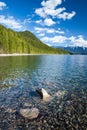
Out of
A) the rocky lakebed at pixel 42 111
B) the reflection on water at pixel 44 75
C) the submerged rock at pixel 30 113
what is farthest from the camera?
the reflection on water at pixel 44 75

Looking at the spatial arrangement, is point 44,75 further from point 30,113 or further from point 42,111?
point 30,113

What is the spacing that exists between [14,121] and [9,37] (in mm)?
166972

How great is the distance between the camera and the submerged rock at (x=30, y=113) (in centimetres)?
1555

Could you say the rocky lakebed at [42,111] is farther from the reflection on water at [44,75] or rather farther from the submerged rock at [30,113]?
the reflection on water at [44,75]

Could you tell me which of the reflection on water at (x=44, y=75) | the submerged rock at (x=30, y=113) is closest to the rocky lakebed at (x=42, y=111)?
the submerged rock at (x=30, y=113)

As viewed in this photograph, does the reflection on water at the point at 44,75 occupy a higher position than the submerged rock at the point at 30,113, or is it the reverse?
the reflection on water at the point at 44,75

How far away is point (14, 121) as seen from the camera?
47.8 ft

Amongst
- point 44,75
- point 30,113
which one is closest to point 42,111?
point 30,113

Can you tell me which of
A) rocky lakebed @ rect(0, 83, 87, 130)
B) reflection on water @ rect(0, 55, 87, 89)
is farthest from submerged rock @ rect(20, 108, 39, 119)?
reflection on water @ rect(0, 55, 87, 89)

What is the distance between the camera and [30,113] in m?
16.1

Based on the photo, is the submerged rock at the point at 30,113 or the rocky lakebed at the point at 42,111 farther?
the submerged rock at the point at 30,113

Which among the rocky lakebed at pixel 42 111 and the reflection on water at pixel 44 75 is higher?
the reflection on water at pixel 44 75

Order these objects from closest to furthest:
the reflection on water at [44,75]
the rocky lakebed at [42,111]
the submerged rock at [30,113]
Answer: the rocky lakebed at [42,111], the submerged rock at [30,113], the reflection on water at [44,75]

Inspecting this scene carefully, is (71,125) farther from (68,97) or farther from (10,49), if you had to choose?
(10,49)
